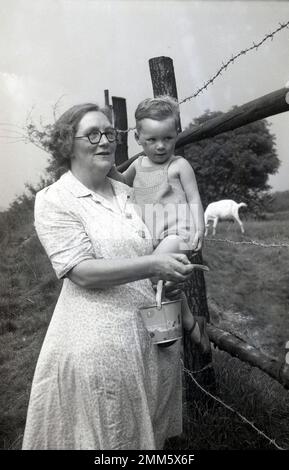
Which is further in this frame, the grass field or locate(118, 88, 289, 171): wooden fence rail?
the grass field

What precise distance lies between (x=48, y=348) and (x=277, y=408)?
180 cm

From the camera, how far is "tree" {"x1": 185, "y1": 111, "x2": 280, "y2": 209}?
37.7 feet

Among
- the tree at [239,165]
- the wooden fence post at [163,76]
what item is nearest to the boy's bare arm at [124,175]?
the wooden fence post at [163,76]

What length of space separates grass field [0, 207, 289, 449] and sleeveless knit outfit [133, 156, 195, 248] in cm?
138

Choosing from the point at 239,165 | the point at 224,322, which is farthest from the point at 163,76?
the point at 239,165

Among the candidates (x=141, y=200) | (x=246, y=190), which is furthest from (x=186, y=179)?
(x=246, y=190)

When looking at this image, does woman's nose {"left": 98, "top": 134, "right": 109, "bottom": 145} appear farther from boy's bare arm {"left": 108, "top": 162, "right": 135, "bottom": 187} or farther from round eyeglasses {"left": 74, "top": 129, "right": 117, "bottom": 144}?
boy's bare arm {"left": 108, "top": 162, "right": 135, "bottom": 187}

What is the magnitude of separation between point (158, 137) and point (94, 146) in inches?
11.8

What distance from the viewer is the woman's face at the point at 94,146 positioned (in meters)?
1.79

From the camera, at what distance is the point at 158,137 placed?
1.95 meters

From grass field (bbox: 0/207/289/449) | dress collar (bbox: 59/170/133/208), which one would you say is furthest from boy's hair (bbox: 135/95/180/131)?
grass field (bbox: 0/207/289/449)

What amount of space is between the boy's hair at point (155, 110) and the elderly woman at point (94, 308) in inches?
6.3

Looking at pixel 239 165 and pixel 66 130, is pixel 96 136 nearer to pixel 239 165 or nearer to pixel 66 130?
pixel 66 130
